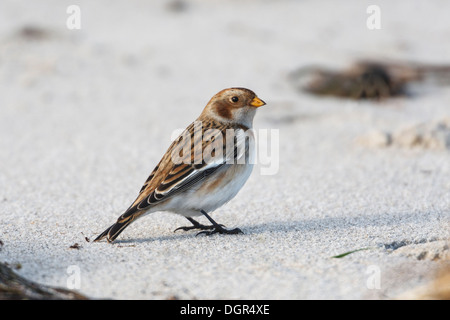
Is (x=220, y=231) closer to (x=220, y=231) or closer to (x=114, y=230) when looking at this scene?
(x=220, y=231)

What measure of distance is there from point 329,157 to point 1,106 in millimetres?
3396

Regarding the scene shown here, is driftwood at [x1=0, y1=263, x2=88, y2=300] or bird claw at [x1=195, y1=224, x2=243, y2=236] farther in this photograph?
bird claw at [x1=195, y1=224, x2=243, y2=236]

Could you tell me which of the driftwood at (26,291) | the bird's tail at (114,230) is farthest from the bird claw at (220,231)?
the driftwood at (26,291)

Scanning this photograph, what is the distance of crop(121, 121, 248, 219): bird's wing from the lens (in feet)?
13.3

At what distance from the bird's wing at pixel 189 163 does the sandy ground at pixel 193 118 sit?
0.25m

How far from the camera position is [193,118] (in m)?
6.88

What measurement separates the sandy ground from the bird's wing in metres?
0.25

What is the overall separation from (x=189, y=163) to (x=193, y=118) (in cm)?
273

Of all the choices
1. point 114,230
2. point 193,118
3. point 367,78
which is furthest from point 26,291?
point 367,78

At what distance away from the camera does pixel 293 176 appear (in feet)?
17.8

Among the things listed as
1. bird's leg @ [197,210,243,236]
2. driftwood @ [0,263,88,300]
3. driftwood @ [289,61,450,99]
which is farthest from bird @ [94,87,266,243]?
driftwood @ [289,61,450,99]

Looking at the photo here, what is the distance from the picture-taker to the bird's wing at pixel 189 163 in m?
4.06

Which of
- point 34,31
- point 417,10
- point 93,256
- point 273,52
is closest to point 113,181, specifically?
point 93,256

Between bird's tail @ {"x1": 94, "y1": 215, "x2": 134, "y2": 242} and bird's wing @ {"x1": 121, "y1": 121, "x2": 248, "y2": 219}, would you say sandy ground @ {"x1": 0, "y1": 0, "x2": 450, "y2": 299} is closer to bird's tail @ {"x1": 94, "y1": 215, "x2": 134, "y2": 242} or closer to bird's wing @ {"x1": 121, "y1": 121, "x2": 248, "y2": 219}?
bird's tail @ {"x1": 94, "y1": 215, "x2": 134, "y2": 242}
